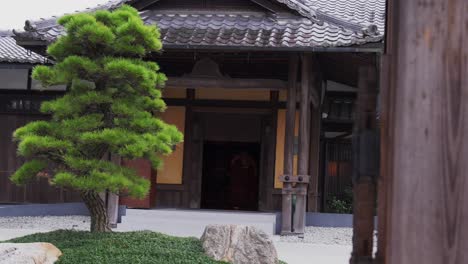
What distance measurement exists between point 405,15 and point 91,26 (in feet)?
20.9

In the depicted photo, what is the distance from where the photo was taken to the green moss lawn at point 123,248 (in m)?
6.41

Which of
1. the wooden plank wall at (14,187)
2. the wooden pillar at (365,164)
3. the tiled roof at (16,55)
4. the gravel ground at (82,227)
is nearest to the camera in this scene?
the wooden pillar at (365,164)

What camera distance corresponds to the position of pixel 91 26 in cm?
738

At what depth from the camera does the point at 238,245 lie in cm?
694

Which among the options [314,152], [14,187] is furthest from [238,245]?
[14,187]

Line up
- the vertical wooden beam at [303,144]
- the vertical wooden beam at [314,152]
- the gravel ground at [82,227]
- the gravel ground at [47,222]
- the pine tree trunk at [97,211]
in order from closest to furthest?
the pine tree trunk at [97,211] → the gravel ground at [82,227] → the vertical wooden beam at [303,144] → the gravel ground at [47,222] → the vertical wooden beam at [314,152]

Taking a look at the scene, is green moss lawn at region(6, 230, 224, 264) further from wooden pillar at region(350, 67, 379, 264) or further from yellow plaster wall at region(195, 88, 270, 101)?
yellow plaster wall at region(195, 88, 270, 101)

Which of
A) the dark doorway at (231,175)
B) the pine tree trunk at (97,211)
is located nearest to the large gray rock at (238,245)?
the pine tree trunk at (97,211)

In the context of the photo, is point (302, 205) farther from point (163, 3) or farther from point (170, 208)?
point (163, 3)

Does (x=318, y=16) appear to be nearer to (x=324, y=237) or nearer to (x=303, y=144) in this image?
(x=303, y=144)

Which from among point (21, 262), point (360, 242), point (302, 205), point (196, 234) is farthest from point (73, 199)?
point (360, 242)

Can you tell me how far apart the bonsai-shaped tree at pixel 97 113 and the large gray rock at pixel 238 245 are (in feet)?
4.07

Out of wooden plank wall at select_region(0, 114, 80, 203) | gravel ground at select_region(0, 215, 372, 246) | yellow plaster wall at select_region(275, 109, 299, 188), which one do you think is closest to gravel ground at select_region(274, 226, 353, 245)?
gravel ground at select_region(0, 215, 372, 246)

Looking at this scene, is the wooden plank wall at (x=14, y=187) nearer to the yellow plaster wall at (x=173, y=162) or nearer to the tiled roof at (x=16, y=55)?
the tiled roof at (x=16, y=55)
